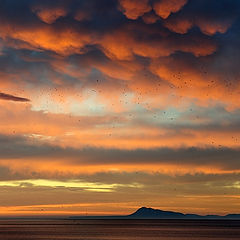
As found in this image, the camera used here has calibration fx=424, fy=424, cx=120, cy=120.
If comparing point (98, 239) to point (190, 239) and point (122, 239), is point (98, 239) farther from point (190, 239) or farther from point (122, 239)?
point (190, 239)

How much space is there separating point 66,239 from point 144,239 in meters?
26.9

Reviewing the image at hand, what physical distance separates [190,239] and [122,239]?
2509 cm

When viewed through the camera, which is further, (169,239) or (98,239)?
(169,239)

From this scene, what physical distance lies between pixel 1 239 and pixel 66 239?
21628 millimetres

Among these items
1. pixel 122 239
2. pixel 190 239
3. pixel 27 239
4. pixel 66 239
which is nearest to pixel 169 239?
pixel 190 239

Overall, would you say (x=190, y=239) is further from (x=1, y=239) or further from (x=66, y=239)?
(x=1, y=239)

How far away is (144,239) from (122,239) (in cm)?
746

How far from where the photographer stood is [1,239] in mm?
140625

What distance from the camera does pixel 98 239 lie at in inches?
5492

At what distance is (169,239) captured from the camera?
149 metres

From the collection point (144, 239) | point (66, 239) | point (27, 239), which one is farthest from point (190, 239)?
point (27, 239)

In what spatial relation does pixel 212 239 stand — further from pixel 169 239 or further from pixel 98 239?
pixel 98 239

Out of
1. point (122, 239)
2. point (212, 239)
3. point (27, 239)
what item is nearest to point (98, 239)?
point (122, 239)

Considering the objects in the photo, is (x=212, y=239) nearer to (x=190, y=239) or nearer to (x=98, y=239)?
(x=190, y=239)
